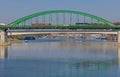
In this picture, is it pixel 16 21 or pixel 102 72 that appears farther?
pixel 16 21

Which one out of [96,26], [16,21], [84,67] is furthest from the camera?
[16,21]

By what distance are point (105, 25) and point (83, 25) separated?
144 inches

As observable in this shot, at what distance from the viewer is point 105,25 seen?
65125mm

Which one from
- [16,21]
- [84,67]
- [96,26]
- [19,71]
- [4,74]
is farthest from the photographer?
[16,21]

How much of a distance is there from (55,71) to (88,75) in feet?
8.35

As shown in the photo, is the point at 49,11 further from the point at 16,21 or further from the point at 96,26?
the point at 96,26

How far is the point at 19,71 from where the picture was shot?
81.2 feet

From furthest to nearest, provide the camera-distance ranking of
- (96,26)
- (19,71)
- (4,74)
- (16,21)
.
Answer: (16,21)
(96,26)
(19,71)
(4,74)

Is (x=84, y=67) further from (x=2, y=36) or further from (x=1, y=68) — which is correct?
(x=2, y=36)

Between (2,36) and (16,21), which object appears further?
(16,21)

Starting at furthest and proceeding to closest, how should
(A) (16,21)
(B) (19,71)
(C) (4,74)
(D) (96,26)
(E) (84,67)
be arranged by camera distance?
1. (A) (16,21)
2. (D) (96,26)
3. (E) (84,67)
4. (B) (19,71)
5. (C) (4,74)

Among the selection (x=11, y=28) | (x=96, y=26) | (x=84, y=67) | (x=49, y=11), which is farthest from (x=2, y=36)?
(x=84, y=67)

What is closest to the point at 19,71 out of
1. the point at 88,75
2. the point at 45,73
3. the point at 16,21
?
the point at 45,73

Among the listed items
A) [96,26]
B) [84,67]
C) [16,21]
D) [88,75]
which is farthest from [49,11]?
[88,75]
